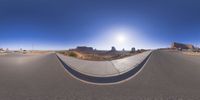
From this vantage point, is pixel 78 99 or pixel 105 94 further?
pixel 105 94

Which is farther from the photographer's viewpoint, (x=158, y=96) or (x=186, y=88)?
(x=186, y=88)

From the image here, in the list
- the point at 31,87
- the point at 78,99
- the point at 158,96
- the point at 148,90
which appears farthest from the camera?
the point at 31,87

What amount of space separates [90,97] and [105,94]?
551mm

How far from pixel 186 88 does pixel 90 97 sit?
3.19 m

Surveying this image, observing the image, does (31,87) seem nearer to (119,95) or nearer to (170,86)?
(119,95)

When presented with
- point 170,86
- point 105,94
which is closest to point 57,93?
point 105,94

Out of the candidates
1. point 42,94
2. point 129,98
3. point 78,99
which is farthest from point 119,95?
point 42,94

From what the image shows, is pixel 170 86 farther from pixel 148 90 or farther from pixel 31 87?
pixel 31 87

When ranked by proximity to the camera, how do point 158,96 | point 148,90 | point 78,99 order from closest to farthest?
point 78,99 < point 158,96 < point 148,90

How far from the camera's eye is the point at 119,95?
17.6 ft

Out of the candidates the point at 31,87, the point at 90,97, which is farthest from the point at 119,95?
the point at 31,87

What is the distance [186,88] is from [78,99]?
353cm

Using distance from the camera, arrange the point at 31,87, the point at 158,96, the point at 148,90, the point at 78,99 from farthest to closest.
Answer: the point at 31,87
the point at 148,90
the point at 158,96
the point at 78,99

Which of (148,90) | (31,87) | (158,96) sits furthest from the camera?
(31,87)
